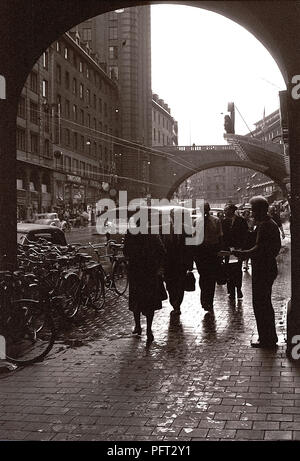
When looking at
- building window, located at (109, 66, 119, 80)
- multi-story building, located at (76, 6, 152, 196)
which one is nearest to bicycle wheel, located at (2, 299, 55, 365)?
multi-story building, located at (76, 6, 152, 196)

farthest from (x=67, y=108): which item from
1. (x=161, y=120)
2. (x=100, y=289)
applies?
(x=161, y=120)

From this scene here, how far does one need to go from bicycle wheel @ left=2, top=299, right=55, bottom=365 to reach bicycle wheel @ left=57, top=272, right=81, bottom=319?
1809 millimetres

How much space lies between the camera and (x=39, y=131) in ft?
155

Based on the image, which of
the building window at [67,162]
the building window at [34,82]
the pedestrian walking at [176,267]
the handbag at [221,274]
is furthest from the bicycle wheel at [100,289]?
the building window at [67,162]

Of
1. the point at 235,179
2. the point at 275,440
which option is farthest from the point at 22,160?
the point at 235,179

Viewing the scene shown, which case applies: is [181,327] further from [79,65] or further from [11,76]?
[79,65]

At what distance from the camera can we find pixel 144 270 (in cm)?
846

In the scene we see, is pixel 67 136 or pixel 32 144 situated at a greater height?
pixel 67 136

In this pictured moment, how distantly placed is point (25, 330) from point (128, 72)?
68857 mm

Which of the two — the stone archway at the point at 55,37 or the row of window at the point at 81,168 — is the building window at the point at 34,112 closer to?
the row of window at the point at 81,168

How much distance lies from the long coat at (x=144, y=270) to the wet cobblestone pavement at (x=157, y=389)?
0.49 m

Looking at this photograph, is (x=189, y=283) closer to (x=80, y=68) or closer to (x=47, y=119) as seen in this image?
(x=47, y=119)

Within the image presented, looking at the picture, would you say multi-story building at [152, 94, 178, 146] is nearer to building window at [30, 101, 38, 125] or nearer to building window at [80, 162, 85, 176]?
building window at [80, 162, 85, 176]
